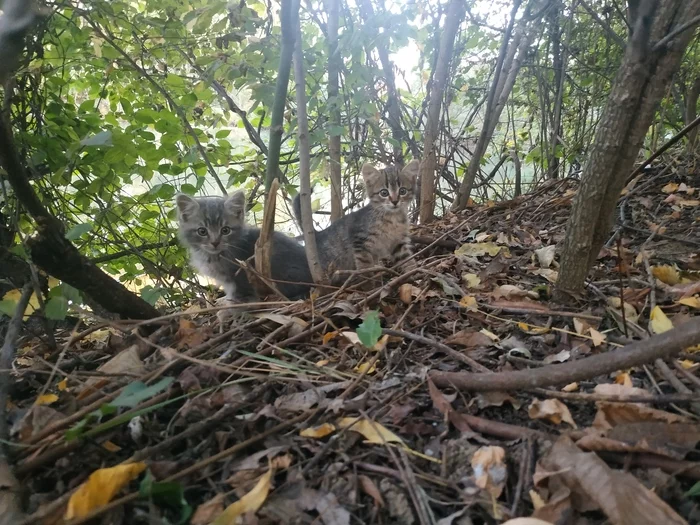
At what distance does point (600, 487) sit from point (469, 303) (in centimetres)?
121

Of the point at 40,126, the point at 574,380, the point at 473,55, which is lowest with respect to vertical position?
the point at 574,380

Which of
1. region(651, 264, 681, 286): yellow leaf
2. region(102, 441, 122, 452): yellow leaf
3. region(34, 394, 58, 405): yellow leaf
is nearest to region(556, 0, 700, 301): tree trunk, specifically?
region(651, 264, 681, 286): yellow leaf

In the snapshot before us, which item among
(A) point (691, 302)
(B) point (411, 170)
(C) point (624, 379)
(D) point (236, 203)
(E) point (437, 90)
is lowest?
(C) point (624, 379)

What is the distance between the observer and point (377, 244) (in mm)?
4344

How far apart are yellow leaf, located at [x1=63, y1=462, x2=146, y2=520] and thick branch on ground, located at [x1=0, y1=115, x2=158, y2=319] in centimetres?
116

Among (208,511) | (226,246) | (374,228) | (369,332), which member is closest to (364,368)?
(369,332)

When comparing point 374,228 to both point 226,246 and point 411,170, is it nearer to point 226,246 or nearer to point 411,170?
point 411,170

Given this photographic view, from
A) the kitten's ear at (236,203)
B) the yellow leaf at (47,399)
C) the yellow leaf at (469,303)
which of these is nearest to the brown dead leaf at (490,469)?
the yellow leaf at (469,303)

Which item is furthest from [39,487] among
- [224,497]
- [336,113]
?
[336,113]

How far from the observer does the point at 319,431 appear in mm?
1312

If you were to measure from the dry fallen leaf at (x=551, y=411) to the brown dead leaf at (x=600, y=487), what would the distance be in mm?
126

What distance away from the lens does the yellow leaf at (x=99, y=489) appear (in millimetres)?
1045

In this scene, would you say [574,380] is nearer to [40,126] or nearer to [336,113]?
[336,113]

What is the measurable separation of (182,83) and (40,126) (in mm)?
1163
